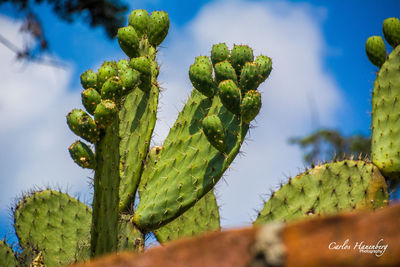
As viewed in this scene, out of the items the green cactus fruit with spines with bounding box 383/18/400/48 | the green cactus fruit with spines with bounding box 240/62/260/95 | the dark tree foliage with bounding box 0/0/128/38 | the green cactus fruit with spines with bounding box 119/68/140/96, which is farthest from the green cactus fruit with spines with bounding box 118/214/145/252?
the dark tree foliage with bounding box 0/0/128/38

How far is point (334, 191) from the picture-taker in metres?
2.34

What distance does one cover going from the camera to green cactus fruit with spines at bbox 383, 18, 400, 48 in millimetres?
2850

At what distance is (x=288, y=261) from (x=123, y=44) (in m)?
1.97

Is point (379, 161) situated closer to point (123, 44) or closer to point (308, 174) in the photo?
point (308, 174)

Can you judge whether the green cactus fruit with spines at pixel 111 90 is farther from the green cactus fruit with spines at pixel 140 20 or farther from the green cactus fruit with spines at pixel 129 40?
the green cactus fruit with spines at pixel 140 20

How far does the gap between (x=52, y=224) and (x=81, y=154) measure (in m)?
1.09

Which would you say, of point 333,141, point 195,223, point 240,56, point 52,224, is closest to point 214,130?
point 240,56

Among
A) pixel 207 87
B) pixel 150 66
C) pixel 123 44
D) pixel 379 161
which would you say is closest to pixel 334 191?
pixel 379 161

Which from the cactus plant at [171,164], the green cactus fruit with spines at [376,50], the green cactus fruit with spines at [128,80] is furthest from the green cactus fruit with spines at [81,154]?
the green cactus fruit with spines at [376,50]

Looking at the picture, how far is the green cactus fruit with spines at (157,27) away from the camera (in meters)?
2.65

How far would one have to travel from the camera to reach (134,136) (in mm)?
2387

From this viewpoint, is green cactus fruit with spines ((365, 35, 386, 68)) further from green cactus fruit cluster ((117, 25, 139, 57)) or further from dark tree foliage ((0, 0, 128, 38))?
dark tree foliage ((0, 0, 128, 38))

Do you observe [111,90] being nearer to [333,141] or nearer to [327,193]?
[327,193]

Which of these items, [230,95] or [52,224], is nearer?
[230,95]
